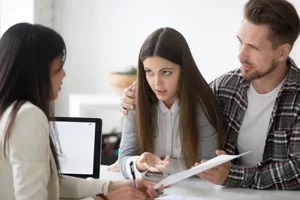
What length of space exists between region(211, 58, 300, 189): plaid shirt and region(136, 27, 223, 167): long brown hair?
0.20 ft

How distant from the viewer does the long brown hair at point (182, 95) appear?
173 centimetres

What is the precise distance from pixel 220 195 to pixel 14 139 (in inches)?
27.3

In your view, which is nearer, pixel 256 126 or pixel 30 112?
pixel 30 112

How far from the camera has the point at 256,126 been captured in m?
1.80

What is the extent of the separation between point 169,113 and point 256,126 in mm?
305

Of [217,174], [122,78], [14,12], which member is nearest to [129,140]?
[217,174]

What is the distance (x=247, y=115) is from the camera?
1817 millimetres

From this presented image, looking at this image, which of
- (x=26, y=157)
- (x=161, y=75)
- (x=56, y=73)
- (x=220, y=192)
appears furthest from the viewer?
(x=161, y=75)

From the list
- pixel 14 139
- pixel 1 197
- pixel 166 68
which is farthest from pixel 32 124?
pixel 166 68

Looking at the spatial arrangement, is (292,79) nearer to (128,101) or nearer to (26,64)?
(128,101)

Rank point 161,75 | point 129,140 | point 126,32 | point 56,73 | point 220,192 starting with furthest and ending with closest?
point 126,32 < point 129,140 < point 161,75 < point 220,192 < point 56,73

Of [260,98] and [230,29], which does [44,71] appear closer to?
[260,98]

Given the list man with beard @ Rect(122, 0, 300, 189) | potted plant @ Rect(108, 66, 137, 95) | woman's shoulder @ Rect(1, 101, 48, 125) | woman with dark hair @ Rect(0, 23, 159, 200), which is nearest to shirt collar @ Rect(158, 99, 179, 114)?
man with beard @ Rect(122, 0, 300, 189)

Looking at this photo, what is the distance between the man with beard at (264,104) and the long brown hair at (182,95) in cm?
6
